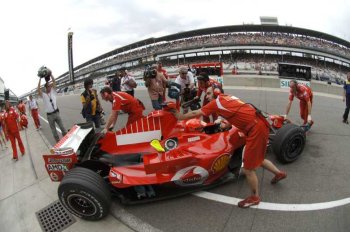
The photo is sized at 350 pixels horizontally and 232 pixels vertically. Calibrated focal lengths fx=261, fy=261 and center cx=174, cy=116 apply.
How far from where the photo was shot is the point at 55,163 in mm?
3582

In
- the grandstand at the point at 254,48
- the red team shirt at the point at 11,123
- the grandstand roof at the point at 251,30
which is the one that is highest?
the grandstand roof at the point at 251,30

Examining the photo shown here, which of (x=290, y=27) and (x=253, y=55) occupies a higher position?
(x=290, y=27)

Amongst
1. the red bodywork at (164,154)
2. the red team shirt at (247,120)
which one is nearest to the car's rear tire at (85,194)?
the red bodywork at (164,154)

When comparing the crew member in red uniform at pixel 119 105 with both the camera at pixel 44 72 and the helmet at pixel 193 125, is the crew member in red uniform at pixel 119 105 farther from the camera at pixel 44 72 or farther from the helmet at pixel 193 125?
the camera at pixel 44 72

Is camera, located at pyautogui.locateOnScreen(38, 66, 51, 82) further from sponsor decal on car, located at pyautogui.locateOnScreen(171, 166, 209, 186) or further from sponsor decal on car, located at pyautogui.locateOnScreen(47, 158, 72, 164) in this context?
sponsor decal on car, located at pyautogui.locateOnScreen(171, 166, 209, 186)

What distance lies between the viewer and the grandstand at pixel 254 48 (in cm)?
4312

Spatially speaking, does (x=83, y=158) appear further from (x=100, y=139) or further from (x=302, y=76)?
(x=302, y=76)

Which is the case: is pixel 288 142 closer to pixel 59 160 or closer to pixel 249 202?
pixel 249 202

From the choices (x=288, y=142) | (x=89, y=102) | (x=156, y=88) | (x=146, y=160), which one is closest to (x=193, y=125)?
(x=146, y=160)

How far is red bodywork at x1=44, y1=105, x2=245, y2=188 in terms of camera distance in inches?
134

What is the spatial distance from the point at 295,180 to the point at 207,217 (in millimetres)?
1572

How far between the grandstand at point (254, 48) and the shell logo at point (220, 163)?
3541 centimetres

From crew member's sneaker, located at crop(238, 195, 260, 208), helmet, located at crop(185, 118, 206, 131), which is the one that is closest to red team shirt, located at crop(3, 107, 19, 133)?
helmet, located at crop(185, 118, 206, 131)

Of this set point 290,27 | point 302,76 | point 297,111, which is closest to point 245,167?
point 297,111
